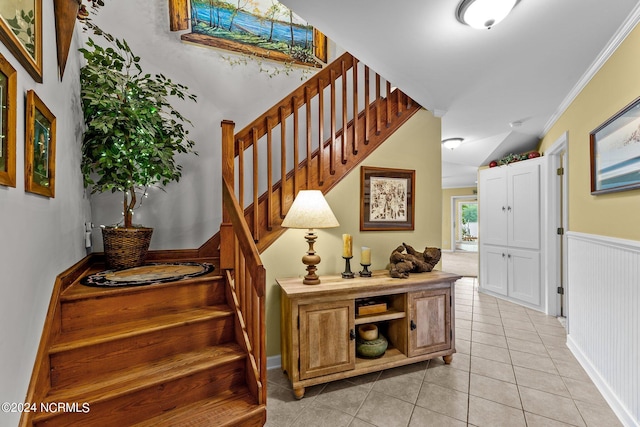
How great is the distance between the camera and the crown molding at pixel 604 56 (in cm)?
167

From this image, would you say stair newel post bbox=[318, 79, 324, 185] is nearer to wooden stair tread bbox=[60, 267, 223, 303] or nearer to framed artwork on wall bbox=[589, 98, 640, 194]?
wooden stair tread bbox=[60, 267, 223, 303]

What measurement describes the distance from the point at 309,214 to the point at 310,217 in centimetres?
2

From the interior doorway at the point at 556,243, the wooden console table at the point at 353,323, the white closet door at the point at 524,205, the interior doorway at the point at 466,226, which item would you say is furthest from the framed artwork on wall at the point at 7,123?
the interior doorway at the point at 466,226

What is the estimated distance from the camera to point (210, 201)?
112 inches

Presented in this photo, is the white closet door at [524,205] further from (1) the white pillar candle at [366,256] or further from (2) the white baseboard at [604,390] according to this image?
(1) the white pillar candle at [366,256]

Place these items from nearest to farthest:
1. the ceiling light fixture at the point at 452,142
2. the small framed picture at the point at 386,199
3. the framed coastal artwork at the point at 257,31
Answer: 1. the small framed picture at the point at 386,199
2. the framed coastal artwork at the point at 257,31
3. the ceiling light fixture at the point at 452,142

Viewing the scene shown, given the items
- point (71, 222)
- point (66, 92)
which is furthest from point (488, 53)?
point (71, 222)

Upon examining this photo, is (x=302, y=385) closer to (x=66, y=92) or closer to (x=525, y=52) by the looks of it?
(x=66, y=92)

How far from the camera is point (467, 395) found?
77.3 inches

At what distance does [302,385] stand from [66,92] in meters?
2.34

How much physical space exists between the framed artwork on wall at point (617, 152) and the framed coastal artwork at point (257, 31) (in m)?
2.69

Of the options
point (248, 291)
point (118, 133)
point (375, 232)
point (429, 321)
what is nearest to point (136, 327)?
point (248, 291)

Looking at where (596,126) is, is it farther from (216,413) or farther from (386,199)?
(216,413)

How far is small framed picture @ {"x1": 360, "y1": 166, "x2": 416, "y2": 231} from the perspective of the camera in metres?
2.58
